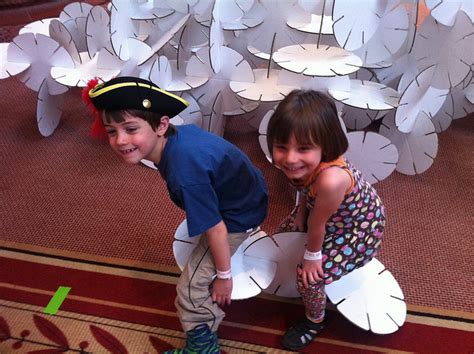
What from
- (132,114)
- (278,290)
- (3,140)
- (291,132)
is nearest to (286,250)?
(278,290)

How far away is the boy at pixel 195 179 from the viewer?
801 mm

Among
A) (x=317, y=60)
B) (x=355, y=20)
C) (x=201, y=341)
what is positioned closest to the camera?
(x=201, y=341)

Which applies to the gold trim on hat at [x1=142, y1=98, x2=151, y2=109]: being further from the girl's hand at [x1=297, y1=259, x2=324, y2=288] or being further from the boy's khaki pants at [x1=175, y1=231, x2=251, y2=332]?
the girl's hand at [x1=297, y1=259, x2=324, y2=288]

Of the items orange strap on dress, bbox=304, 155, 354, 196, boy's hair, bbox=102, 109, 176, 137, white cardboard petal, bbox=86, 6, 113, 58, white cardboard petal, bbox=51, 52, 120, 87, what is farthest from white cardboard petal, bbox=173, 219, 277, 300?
white cardboard petal, bbox=86, 6, 113, 58

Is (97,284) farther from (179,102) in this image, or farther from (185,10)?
(185,10)

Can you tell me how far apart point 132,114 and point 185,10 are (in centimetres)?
81

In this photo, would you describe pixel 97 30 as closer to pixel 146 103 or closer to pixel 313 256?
pixel 146 103

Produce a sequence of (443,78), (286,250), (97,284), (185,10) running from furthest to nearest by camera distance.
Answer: (185,10) < (443,78) < (97,284) < (286,250)

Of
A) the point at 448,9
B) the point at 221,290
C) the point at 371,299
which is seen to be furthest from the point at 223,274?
the point at 448,9

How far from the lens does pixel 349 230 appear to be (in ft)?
2.98

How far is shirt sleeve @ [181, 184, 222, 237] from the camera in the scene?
0.80m

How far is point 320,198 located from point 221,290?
12.8 inches

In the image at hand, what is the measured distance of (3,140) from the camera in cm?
177

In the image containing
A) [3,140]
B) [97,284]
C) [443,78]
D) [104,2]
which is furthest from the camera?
[104,2]
